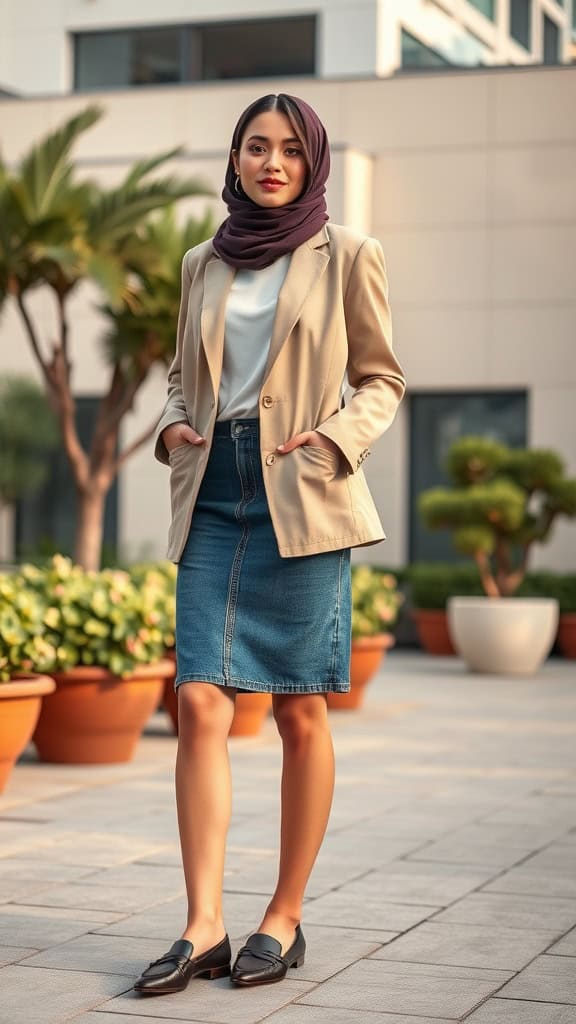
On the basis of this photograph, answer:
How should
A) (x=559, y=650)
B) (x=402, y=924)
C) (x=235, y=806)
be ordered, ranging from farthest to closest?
(x=559, y=650) < (x=235, y=806) < (x=402, y=924)

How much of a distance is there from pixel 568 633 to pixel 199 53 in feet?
30.3

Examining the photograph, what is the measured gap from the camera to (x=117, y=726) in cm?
762

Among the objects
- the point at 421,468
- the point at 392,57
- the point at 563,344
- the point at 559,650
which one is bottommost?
the point at 559,650

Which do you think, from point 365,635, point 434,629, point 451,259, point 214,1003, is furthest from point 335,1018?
point 451,259

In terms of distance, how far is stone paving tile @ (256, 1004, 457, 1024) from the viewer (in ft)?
11.4

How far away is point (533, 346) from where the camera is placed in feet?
58.6

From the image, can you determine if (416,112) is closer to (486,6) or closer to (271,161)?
(486,6)

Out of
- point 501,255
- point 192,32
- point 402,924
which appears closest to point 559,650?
point 501,255

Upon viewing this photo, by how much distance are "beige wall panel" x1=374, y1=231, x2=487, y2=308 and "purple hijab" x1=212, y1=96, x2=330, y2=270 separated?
46.7 ft

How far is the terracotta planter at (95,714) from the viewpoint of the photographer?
7410 mm

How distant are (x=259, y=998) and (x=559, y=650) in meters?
13.4

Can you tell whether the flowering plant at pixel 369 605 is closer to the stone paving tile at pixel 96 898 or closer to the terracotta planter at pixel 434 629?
the stone paving tile at pixel 96 898

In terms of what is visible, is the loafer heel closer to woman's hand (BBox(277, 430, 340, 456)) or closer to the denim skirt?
the denim skirt

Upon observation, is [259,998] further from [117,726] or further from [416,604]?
[416,604]
